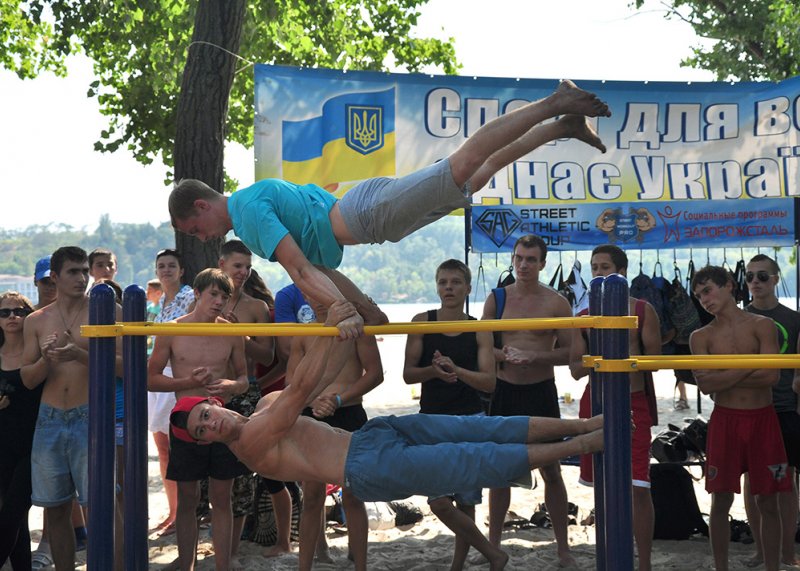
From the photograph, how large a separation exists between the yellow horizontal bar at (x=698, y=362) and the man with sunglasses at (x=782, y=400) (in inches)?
81.5

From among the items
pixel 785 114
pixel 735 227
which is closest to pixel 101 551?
pixel 735 227

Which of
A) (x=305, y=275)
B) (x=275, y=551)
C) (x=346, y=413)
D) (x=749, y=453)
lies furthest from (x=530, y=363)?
(x=305, y=275)

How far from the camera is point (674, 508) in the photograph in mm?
5957

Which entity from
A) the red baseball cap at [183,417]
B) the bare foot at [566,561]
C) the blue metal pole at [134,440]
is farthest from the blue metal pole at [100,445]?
the bare foot at [566,561]

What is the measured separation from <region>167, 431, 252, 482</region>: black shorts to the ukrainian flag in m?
2.44

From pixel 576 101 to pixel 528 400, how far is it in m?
2.26

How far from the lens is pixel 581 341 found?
542cm

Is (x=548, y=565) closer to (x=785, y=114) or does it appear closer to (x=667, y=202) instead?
(x=667, y=202)

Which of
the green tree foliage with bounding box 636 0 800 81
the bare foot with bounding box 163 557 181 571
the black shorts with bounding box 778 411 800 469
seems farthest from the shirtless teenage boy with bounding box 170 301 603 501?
the green tree foliage with bounding box 636 0 800 81

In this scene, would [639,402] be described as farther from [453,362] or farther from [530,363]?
[453,362]

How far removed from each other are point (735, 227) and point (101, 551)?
5.44 m

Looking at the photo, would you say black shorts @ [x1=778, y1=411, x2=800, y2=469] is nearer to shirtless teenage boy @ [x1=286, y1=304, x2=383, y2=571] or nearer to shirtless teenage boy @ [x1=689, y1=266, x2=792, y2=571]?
shirtless teenage boy @ [x1=689, y1=266, x2=792, y2=571]

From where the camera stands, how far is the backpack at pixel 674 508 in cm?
592

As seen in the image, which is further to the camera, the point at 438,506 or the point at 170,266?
the point at 170,266
